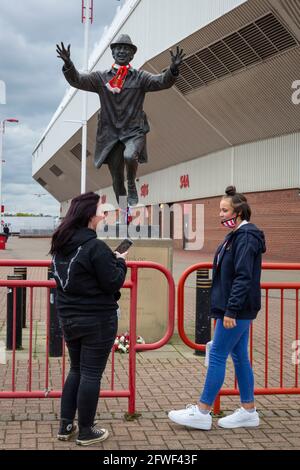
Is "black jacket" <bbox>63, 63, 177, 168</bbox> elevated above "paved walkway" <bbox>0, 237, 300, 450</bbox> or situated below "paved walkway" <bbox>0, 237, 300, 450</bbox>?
above

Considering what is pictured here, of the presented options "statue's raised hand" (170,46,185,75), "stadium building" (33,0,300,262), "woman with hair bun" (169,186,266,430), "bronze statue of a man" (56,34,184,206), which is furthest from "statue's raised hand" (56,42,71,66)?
"stadium building" (33,0,300,262)

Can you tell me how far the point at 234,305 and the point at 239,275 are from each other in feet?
0.72

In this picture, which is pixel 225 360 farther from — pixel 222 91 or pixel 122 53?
pixel 222 91

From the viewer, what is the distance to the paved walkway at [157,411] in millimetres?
4129

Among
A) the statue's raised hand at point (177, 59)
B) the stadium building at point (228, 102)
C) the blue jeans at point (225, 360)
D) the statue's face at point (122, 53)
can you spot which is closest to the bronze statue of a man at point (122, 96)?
the statue's face at point (122, 53)

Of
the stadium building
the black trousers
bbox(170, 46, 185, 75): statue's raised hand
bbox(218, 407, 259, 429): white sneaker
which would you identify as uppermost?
the stadium building

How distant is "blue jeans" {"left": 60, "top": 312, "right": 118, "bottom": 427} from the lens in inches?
154

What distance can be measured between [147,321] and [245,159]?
65.7 feet

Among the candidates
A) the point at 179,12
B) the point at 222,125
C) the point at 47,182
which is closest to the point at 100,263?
the point at 179,12

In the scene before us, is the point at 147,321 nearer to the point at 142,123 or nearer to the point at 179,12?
the point at 142,123

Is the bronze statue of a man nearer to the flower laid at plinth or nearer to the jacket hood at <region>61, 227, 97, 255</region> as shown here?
the flower laid at plinth

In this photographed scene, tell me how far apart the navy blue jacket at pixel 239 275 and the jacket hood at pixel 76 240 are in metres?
1.10

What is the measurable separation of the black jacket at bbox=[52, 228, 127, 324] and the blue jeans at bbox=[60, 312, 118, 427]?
78 mm

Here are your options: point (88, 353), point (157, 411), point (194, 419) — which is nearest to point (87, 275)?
point (88, 353)
